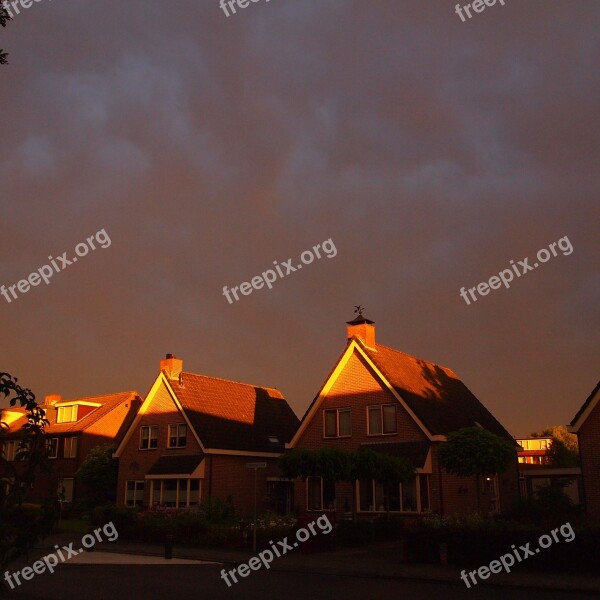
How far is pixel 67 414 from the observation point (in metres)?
52.9

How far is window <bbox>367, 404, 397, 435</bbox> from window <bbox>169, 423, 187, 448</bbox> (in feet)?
36.0

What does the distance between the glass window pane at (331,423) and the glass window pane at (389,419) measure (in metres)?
2.96

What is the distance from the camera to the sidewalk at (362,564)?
16.7 meters

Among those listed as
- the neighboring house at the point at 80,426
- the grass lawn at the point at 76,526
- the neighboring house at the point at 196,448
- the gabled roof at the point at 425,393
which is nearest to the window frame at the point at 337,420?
the gabled roof at the point at 425,393

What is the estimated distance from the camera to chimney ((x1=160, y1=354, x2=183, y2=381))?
1567 inches

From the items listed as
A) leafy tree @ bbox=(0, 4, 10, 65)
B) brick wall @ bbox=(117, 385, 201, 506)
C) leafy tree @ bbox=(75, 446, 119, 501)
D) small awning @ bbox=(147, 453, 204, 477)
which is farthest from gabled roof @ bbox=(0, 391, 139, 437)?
leafy tree @ bbox=(0, 4, 10, 65)

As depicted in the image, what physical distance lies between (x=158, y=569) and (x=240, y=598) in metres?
6.81

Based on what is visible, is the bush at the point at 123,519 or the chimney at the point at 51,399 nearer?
the bush at the point at 123,519

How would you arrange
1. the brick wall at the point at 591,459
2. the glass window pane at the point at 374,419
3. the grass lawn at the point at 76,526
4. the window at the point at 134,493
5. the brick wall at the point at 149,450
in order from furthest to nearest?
1. the brick wall at the point at 149,450
2. the window at the point at 134,493
3. the grass lawn at the point at 76,526
4. the glass window pane at the point at 374,419
5. the brick wall at the point at 591,459

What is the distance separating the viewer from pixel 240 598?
1448 cm

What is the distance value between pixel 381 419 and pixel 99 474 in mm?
20786

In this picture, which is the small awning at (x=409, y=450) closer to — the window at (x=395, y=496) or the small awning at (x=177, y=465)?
the window at (x=395, y=496)

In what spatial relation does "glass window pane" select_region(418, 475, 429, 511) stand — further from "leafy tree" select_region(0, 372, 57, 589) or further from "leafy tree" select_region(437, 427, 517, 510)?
"leafy tree" select_region(0, 372, 57, 589)

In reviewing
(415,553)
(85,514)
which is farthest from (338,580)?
(85,514)
